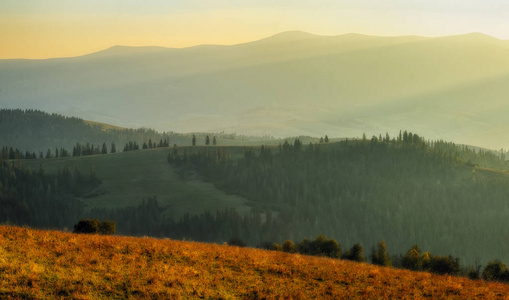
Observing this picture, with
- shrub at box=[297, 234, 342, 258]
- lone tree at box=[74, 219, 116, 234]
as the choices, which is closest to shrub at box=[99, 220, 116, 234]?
lone tree at box=[74, 219, 116, 234]

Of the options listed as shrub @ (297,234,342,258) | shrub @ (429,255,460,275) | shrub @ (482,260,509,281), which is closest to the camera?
shrub @ (482,260,509,281)

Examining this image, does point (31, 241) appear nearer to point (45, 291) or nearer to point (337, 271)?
point (45, 291)

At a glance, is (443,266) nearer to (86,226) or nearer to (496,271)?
(496,271)

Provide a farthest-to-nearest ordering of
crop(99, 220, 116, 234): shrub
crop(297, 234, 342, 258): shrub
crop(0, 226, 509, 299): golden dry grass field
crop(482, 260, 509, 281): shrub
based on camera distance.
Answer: crop(297, 234, 342, 258): shrub < crop(482, 260, 509, 281): shrub < crop(99, 220, 116, 234): shrub < crop(0, 226, 509, 299): golden dry grass field

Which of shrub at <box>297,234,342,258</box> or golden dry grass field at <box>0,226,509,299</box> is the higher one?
golden dry grass field at <box>0,226,509,299</box>

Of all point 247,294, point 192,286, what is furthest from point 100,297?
point 247,294

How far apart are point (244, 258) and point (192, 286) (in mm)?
12235

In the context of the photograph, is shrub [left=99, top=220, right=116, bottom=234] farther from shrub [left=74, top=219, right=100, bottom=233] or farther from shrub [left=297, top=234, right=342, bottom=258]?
shrub [left=297, top=234, right=342, bottom=258]

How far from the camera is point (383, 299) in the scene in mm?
42625

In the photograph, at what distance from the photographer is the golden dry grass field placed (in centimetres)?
3720

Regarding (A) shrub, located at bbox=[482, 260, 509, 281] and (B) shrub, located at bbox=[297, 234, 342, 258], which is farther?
(B) shrub, located at bbox=[297, 234, 342, 258]

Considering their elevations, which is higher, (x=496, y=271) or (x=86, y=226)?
(x=86, y=226)

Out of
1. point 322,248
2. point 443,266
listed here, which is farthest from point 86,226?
point 443,266

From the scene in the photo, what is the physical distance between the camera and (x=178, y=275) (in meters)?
41.8
